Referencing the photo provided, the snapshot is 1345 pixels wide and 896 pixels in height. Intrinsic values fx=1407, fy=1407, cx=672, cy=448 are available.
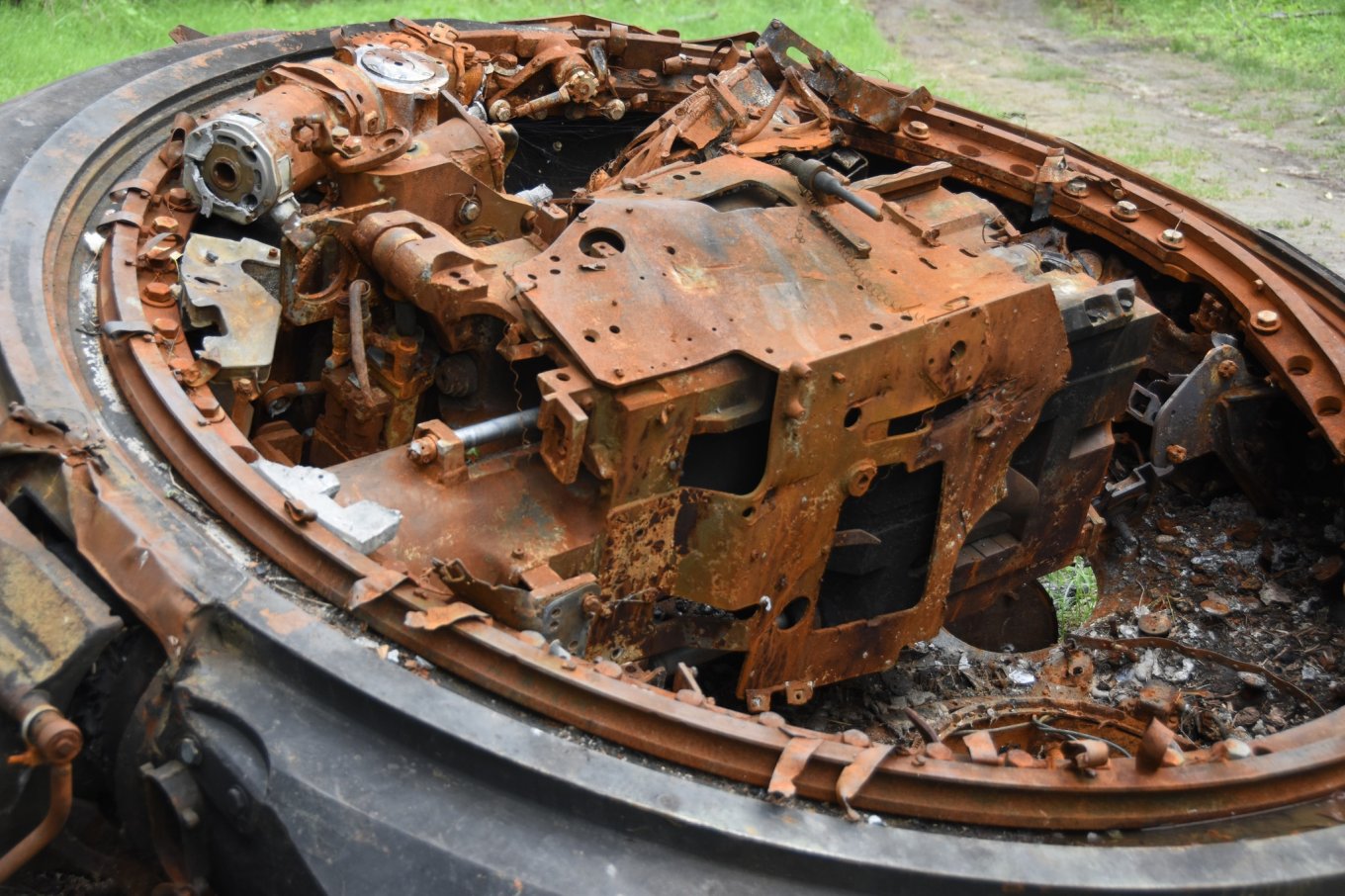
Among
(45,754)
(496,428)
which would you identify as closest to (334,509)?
(496,428)

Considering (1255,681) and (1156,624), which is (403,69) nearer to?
(1156,624)

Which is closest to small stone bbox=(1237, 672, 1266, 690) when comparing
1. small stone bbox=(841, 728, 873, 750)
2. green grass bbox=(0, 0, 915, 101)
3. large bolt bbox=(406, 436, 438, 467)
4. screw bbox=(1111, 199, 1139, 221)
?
screw bbox=(1111, 199, 1139, 221)

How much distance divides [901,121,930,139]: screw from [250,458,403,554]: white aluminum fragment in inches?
119

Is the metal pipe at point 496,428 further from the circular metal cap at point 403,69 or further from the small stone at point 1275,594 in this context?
the small stone at point 1275,594

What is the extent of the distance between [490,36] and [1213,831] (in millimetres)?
3918

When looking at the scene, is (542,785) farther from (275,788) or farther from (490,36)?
(490,36)

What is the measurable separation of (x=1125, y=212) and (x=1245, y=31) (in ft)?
29.1

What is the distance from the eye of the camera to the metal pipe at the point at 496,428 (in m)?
3.40

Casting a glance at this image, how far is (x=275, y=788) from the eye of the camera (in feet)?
8.13

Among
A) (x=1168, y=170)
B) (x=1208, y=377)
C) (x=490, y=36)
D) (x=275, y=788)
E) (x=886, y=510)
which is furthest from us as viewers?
(x=1168, y=170)

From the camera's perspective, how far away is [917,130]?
5.41 metres

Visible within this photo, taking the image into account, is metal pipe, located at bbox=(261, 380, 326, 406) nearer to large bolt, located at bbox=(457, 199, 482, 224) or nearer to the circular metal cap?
large bolt, located at bbox=(457, 199, 482, 224)

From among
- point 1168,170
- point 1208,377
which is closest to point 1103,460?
point 1208,377

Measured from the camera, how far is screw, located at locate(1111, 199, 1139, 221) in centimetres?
505
